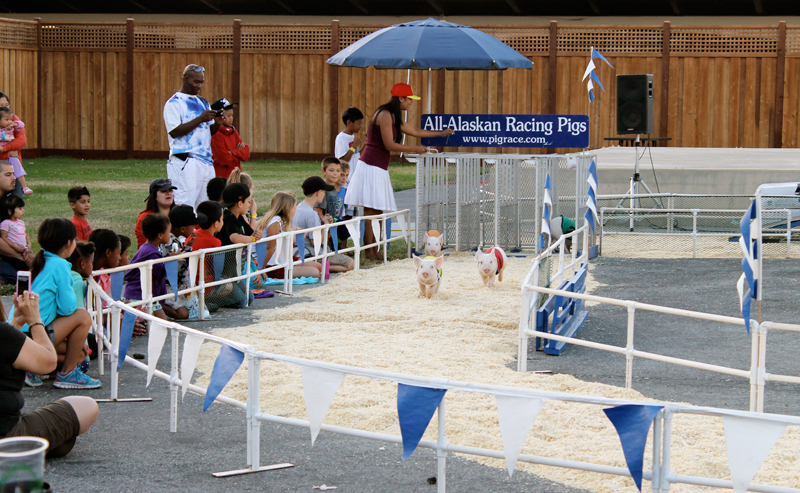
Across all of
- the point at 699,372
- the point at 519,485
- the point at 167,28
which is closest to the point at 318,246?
the point at 699,372

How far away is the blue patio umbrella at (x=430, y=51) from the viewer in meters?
11.0

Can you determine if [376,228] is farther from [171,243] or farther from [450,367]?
[450,367]

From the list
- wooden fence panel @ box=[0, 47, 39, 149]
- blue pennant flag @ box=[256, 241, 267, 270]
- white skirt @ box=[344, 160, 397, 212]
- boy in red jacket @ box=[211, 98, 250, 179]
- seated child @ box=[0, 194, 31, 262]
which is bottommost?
blue pennant flag @ box=[256, 241, 267, 270]

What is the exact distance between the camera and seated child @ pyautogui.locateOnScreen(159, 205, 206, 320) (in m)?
7.26

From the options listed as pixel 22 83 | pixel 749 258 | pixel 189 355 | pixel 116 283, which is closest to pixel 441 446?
pixel 189 355

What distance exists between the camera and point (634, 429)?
3166 mm

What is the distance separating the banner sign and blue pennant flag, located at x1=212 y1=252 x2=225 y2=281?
4.58 meters

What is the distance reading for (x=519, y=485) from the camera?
3963mm

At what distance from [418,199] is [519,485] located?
739cm

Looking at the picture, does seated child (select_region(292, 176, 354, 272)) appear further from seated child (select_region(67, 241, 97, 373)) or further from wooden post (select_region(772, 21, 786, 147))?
wooden post (select_region(772, 21, 786, 147))

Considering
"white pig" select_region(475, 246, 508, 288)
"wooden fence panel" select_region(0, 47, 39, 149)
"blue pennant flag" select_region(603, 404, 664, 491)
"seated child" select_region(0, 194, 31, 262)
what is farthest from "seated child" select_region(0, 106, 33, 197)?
"wooden fence panel" select_region(0, 47, 39, 149)

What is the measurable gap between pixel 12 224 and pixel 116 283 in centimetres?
227

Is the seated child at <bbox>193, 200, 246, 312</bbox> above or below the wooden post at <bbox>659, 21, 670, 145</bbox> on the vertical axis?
below

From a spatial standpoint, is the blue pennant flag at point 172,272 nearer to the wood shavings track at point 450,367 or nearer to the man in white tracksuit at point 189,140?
the wood shavings track at point 450,367
